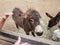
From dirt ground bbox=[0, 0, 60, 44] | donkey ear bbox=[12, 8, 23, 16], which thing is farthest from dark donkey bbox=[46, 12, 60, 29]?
donkey ear bbox=[12, 8, 23, 16]

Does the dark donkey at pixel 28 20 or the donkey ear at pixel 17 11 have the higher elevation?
the donkey ear at pixel 17 11

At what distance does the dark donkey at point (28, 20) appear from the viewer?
1.01 m

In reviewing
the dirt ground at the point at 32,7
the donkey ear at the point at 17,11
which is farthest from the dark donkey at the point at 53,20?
the donkey ear at the point at 17,11

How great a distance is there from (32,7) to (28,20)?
0.30ft

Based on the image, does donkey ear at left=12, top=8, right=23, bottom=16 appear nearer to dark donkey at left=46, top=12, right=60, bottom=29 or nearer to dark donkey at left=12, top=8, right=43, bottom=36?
dark donkey at left=12, top=8, right=43, bottom=36

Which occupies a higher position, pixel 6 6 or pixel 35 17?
pixel 6 6

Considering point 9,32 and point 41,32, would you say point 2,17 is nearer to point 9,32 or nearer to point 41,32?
point 9,32

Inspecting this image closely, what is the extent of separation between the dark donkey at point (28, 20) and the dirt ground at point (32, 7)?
1.1 inches

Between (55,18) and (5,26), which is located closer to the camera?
(55,18)

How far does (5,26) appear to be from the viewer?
3.75ft

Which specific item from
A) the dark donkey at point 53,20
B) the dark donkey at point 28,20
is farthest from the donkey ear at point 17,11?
the dark donkey at point 53,20

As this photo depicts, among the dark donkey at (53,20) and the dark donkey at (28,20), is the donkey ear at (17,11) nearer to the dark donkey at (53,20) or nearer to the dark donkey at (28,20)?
the dark donkey at (28,20)

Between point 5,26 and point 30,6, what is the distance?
203mm

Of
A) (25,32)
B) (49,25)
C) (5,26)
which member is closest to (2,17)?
(5,26)
